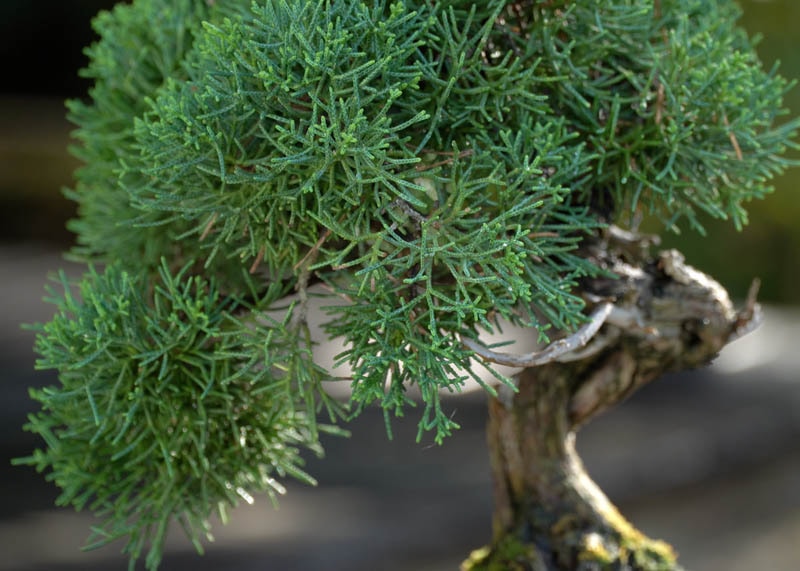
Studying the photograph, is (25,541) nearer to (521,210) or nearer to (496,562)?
(496,562)

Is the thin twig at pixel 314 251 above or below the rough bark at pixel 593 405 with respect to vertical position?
above

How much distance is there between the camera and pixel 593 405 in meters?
0.82

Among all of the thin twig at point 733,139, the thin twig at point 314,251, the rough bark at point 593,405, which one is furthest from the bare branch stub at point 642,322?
the thin twig at point 314,251

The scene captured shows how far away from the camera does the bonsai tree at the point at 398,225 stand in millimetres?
545

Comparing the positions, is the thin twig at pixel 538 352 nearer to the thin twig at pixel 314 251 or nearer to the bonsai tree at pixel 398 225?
the bonsai tree at pixel 398 225

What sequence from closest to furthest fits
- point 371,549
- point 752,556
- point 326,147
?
point 326,147, point 371,549, point 752,556

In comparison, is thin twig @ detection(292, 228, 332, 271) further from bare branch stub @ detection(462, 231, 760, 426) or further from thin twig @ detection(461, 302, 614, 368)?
bare branch stub @ detection(462, 231, 760, 426)

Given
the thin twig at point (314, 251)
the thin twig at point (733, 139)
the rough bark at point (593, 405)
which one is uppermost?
the thin twig at point (733, 139)

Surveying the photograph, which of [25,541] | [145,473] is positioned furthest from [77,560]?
[145,473]

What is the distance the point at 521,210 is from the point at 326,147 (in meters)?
0.13

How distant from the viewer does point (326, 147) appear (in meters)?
0.52

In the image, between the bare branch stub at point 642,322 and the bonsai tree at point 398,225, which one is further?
the bare branch stub at point 642,322

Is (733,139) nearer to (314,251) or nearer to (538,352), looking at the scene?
(538,352)

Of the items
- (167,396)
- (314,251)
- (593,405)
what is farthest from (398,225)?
(593,405)
